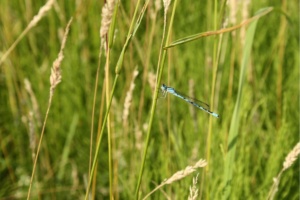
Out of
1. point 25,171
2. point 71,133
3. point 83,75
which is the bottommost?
point 25,171

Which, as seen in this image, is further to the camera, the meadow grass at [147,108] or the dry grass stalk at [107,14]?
the meadow grass at [147,108]

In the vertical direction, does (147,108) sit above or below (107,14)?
below

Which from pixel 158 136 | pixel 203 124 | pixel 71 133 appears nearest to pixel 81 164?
pixel 71 133

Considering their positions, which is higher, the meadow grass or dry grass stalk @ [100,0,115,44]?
dry grass stalk @ [100,0,115,44]

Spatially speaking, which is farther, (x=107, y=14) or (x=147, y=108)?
(x=147, y=108)

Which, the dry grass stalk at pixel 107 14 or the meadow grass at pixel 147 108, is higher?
the dry grass stalk at pixel 107 14

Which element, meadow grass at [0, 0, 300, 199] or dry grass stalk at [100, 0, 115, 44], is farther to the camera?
meadow grass at [0, 0, 300, 199]

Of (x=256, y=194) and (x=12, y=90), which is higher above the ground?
(x=12, y=90)

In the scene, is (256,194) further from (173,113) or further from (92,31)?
(92,31)
